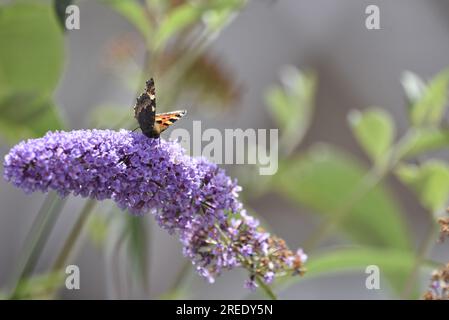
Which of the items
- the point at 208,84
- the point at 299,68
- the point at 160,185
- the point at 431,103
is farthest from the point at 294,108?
the point at 299,68

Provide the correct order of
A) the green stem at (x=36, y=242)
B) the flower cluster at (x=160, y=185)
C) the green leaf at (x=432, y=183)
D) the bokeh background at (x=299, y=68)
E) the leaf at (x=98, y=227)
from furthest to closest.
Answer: the bokeh background at (x=299, y=68)
the leaf at (x=98, y=227)
the green leaf at (x=432, y=183)
the green stem at (x=36, y=242)
the flower cluster at (x=160, y=185)

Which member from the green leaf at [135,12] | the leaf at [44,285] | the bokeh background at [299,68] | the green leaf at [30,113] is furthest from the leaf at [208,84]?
the bokeh background at [299,68]

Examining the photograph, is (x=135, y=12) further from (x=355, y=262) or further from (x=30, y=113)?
(x=355, y=262)

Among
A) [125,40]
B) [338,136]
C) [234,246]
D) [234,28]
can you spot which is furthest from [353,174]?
[338,136]

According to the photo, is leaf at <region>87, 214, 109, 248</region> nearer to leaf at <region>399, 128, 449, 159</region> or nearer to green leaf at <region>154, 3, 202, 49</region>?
green leaf at <region>154, 3, 202, 49</region>

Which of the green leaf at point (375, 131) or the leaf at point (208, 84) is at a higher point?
the leaf at point (208, 84)

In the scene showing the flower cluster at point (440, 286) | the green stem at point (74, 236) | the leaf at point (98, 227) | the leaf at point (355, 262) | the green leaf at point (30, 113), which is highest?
the green leaf at point (30, 113)

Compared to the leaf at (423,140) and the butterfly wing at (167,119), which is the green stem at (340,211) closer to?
the leaf at (423,140)
